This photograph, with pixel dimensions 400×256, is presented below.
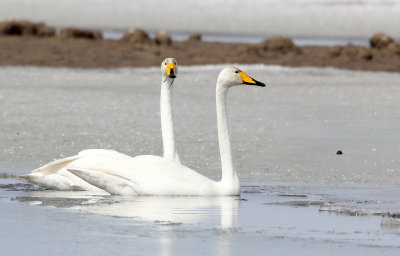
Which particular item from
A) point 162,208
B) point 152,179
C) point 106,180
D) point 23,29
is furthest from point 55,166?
point 23,29

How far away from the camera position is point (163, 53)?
87.9 feet

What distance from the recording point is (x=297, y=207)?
8086 millimetres

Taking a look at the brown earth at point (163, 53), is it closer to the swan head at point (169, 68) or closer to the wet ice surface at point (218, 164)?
the wet ice surface at point (218, 164)

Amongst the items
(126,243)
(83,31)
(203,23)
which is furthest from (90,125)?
(203,23)

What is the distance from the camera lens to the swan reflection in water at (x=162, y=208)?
23.7 ft

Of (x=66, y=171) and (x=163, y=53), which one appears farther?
(x=163, y=53)

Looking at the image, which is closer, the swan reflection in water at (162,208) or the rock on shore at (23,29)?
the swan reflection in water at (162,208)

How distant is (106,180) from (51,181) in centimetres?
60

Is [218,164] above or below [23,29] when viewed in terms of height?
below

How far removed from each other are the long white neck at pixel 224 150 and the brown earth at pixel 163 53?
14.9 metres

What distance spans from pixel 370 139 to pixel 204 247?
19.1 ft

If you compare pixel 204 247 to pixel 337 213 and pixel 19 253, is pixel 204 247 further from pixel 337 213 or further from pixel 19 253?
pixel 337 213

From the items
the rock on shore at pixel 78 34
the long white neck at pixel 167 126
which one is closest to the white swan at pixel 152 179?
Answer: the long white neck at pixel 167 126

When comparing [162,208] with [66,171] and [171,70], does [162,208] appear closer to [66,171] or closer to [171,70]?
[66,171]
